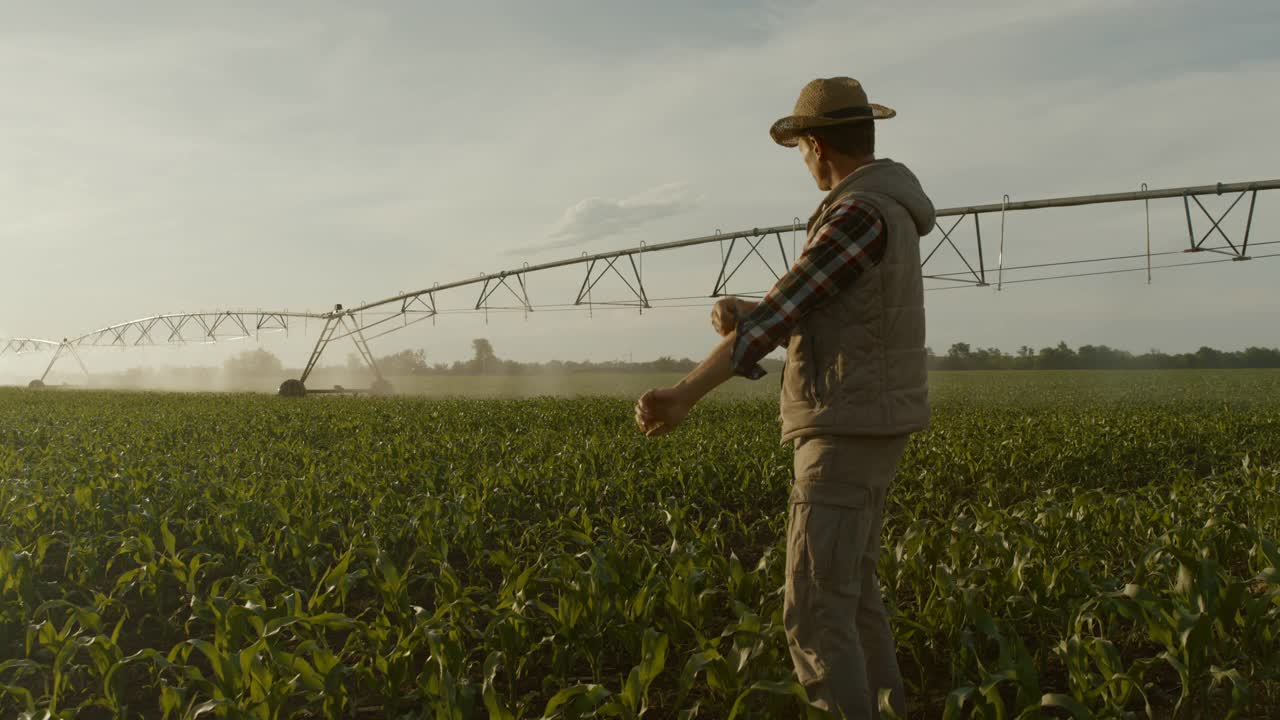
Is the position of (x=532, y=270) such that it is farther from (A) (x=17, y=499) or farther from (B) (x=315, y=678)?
(B) (x=315, y=678)

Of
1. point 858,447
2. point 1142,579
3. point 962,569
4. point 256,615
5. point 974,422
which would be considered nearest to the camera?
point 858,447

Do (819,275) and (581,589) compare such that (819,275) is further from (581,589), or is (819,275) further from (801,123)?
(581,589)

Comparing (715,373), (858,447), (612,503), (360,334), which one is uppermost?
(360,334)

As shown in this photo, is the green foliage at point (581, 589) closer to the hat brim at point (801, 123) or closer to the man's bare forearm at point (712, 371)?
the man's bare forearm at point (712, 371)

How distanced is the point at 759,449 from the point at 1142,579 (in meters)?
5.78

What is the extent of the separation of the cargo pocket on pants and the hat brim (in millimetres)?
1122

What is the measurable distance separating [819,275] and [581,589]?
2.20 metres

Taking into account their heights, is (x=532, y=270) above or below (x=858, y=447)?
above

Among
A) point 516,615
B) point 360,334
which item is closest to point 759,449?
point 516,615

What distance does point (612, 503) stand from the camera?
24.2 ft

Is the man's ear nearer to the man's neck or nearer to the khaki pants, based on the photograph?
the man's neck

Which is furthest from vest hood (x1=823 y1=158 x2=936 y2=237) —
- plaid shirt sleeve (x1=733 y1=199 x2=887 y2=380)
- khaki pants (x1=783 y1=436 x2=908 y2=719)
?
khaki pants (x1=783 y1=436 x2=908 y2=719)

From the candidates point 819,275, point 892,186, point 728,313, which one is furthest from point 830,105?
point 728,313

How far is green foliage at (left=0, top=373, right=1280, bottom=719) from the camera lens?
124 inches
